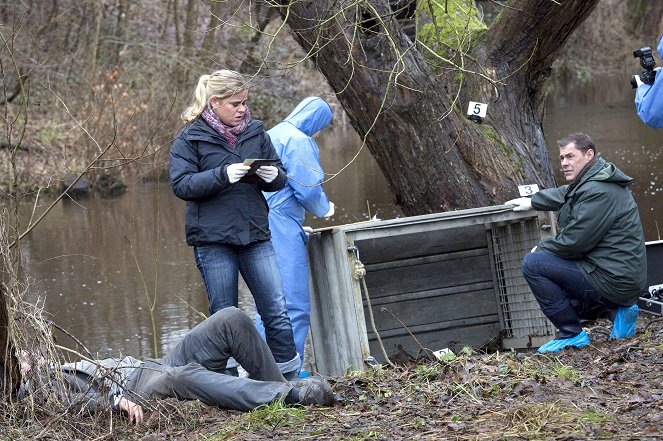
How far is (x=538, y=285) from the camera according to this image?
20.6 ft

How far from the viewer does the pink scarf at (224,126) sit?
607 cm

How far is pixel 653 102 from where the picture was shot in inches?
255

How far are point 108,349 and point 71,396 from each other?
3738 mm

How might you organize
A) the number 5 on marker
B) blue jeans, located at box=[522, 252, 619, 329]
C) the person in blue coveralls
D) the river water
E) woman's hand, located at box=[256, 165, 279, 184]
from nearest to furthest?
woman's hand, located at box=[256, 165, 279, 184], blue jeans, located at box=[522, 252, 619, 329], the person in blue coveralls, the number 5 on marker, the river water

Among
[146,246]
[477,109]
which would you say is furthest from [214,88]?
[146,246]

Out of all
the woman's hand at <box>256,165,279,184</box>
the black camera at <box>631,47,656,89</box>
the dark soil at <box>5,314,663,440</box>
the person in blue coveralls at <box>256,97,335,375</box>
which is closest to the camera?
the dark soil at <box>5,314,663,440</box>

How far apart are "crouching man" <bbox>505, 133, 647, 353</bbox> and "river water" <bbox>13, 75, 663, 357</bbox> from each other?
2.28 meters

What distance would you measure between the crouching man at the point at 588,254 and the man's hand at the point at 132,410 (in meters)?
2.47

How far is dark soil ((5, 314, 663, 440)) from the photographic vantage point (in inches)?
177

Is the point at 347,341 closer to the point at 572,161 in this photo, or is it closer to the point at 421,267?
the point at 421,267

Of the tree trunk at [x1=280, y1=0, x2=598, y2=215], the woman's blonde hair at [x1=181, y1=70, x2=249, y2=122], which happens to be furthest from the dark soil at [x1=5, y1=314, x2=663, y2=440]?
the tree trunk at [x1=280, y1=0, x2=598, y2=215]

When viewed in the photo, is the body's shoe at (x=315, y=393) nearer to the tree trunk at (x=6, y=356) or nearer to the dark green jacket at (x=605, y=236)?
the tree trunk at (x=6, y=356)

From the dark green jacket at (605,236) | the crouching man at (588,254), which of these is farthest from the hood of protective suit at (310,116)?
the dark green jacket at (605,236)

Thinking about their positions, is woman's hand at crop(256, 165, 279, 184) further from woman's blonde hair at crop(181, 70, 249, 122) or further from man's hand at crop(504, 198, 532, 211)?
man's hand at crop(504, 198, 532, 211)
